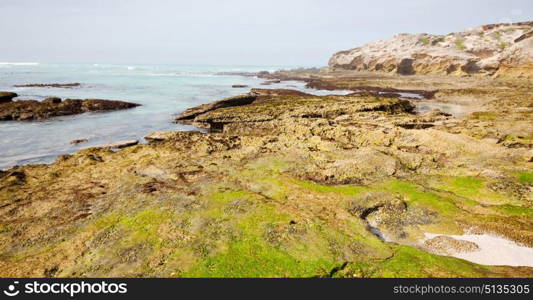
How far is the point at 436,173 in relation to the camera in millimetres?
18469

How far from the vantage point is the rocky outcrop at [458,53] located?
84.7 metres

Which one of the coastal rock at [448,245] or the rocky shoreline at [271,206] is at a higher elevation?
the rocky shoreline at [271,206]

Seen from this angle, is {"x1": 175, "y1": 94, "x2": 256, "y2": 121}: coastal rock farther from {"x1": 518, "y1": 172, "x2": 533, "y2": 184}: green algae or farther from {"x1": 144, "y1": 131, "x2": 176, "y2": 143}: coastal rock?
{"x1": 518, "y1": 172, "x2": 533, "y2": 184}: green algae

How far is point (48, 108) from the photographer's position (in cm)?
4497

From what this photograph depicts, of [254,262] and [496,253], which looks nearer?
[254,262]

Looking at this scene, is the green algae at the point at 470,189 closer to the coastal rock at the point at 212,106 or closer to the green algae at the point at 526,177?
the green algae at the point at 526,177

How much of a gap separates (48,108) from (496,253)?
52.9 metres

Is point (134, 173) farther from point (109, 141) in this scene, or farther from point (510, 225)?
point (510, 225)

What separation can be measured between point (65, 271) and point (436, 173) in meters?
18.7

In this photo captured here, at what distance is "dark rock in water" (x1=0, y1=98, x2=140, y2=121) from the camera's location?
41.8m

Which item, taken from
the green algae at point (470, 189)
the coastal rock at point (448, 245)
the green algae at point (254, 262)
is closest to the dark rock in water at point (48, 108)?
the green algae at point (254, 262)

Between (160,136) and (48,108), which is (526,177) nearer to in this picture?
(160,136)

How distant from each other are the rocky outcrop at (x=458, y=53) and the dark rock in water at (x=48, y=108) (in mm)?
95415

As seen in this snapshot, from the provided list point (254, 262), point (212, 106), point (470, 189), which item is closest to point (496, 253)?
point (470, 189)
